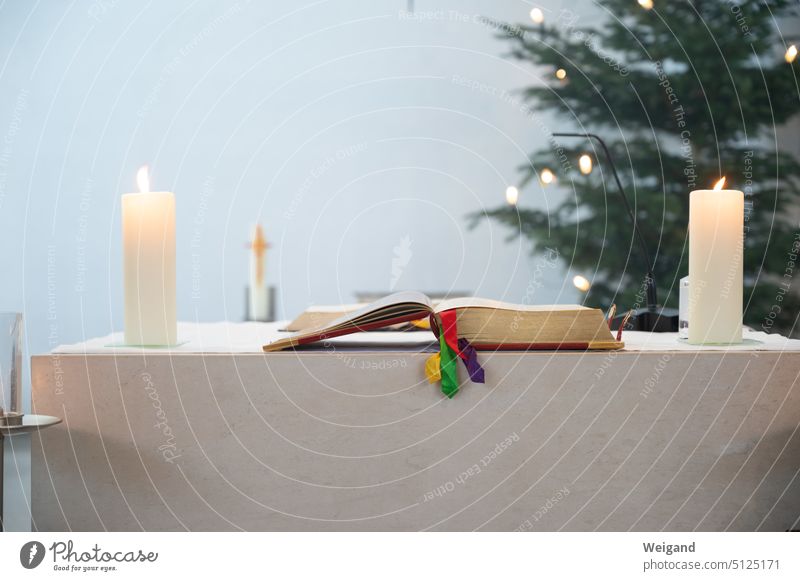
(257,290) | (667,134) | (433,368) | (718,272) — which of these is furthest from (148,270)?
(667,134)

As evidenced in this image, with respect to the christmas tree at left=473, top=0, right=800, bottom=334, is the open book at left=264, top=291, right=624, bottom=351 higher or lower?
lower

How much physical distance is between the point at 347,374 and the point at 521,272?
2.63 m

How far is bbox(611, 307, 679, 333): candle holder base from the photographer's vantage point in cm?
125

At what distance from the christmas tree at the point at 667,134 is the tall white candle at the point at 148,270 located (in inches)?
87.4

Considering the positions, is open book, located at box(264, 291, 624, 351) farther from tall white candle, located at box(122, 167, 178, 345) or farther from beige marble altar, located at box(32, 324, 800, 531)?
tall white candle, located at box(122, 167, 178, 345)

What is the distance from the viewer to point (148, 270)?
1.01 metres

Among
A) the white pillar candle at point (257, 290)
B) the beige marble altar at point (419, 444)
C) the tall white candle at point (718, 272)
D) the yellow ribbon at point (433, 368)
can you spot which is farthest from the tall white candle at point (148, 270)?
the white pillar candle at point (257, 290)

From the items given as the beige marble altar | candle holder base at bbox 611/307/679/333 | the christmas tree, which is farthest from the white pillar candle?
the beige marble altar

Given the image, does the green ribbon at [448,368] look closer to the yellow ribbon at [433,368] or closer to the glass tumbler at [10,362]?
the yellow ribbon at [433,368]

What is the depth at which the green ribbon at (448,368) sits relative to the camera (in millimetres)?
902

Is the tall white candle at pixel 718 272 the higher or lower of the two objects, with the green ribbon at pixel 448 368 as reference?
higher

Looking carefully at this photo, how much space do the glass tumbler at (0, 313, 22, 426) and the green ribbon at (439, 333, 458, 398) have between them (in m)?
0.43

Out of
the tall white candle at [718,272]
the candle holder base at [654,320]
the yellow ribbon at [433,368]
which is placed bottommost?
the yellow ribbon at [433,368]

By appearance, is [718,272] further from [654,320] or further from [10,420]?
[10,420]
